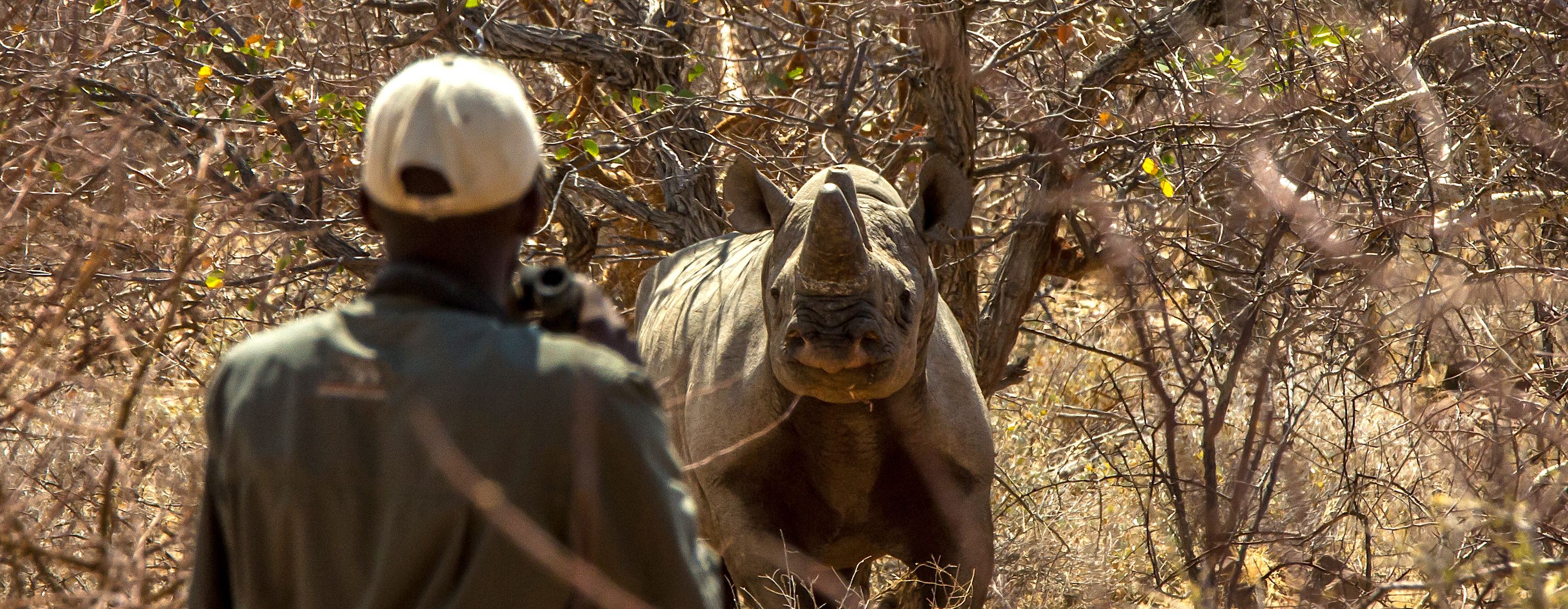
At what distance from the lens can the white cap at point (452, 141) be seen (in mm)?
2102

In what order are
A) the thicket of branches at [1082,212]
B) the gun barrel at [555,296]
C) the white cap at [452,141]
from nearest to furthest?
the white cap at [452,141], the gun barrel at [555,296], the thicket of branches at [1082,212]

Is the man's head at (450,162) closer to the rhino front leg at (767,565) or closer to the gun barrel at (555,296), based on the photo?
the gun barrel at (555,296)

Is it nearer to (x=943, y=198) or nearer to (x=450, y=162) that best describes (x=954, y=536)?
(x=943, y=198)

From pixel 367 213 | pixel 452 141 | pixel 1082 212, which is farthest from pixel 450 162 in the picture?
pixel 1082 212

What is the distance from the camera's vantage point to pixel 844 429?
520 centimetres

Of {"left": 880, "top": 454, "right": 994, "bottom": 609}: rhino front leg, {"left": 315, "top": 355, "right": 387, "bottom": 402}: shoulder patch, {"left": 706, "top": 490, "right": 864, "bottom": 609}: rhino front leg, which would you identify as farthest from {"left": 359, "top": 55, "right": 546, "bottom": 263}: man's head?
{"left": 880, "top": 454, "right": 994, "bottom": 609}: rhino front leg

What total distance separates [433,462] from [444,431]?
0.05m

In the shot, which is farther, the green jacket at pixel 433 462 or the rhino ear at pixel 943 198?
the rhino ear at pixel 943 198

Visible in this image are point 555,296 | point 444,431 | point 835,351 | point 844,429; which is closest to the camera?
point 444,431

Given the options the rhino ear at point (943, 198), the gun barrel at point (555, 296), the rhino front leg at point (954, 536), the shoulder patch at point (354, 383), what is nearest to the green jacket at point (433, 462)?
the shoulder patch at point (354, 383)

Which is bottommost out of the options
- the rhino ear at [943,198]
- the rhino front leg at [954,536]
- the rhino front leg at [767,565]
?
the rhino front leg at [767,565]

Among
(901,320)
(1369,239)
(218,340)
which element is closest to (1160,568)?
(1369,239)

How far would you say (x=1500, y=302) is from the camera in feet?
19.4

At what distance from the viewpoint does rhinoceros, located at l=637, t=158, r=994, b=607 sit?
4910mm
